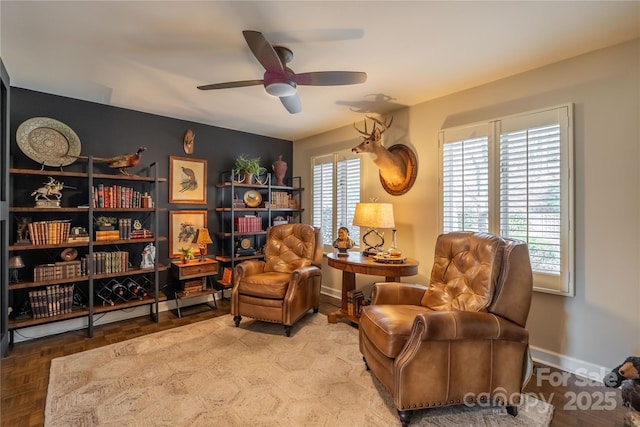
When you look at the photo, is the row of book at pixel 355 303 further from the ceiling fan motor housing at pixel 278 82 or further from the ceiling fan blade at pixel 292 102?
the ceiling fan motor housing at pixel 278 82

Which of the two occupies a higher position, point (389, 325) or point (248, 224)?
point (248, 224)

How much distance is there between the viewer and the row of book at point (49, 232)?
288 centimetres

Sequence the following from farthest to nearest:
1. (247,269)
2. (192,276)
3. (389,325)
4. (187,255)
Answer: (187,255) < (192,276) < (247,269) < (389,325)

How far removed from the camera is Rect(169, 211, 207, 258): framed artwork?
3.96 metres

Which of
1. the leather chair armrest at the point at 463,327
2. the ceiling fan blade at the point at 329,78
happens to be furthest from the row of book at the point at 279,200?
the leather chair armrest at the point at 463,327

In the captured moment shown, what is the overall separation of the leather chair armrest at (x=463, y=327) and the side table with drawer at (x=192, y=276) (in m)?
2.89

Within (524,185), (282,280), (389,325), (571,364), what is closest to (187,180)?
(282,280)

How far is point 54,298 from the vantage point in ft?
9.83

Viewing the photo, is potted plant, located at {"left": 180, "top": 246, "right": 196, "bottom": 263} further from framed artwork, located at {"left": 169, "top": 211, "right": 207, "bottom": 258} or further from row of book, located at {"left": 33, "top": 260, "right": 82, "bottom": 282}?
row of book, located at {"left": 33, "top": 260, "right": 82, "bottom": 282}

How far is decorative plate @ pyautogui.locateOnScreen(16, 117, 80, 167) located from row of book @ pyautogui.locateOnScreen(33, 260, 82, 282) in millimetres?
1027

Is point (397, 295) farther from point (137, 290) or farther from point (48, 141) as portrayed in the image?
point (48, 141)

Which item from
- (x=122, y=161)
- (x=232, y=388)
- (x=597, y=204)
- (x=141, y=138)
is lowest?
(x=232, y=388)

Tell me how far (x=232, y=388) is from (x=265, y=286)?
1119mm

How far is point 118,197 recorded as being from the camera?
339 cm
